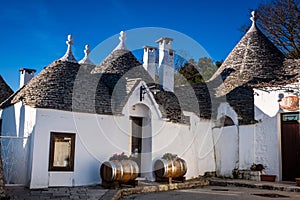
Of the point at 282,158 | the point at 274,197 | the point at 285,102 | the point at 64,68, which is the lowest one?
the point at 274,197

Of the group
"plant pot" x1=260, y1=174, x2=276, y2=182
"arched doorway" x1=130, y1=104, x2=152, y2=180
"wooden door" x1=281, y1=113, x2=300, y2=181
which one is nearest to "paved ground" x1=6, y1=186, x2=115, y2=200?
"arched doorway" x1=130, y1=104, x2=152, y2=180

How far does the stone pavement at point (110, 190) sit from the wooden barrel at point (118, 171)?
1.29 feet

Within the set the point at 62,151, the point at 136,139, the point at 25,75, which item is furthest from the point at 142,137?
the point at 25,75

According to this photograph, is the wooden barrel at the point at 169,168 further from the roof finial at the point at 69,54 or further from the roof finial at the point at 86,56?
the roof finial at the point at 86,56

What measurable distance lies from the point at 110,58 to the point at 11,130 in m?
6.05

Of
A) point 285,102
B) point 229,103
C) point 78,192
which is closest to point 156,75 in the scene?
point 229,103

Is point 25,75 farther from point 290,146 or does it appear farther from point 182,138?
point 290,146

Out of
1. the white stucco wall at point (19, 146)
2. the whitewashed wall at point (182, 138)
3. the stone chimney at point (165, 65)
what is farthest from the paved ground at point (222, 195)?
the stone chimney at point (165, 65)

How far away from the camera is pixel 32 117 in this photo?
1102 centimetres

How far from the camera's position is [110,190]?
10.3 m

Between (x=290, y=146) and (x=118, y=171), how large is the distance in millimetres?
7011

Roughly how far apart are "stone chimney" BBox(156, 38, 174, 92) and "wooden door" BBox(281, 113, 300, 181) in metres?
5.00

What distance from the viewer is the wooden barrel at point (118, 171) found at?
10.8 m

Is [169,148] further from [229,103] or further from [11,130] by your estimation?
[11,130]
